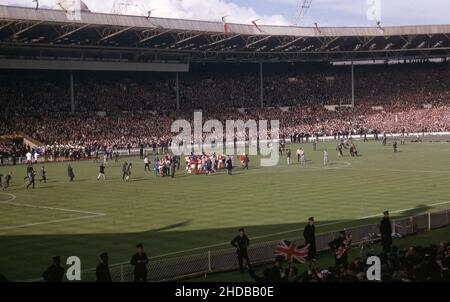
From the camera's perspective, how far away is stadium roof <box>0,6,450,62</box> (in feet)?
227

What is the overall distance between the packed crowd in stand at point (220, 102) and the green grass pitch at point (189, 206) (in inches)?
916

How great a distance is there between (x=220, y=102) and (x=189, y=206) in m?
63.9

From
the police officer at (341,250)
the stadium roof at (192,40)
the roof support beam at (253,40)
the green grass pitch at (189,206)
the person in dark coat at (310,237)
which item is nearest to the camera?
the police officer at (341,250)

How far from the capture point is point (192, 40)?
275 ft

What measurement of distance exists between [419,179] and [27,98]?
51.2 metres

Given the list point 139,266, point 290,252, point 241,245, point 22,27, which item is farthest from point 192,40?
point 139,266

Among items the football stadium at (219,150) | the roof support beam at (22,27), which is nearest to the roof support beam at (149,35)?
the football stadium at (219,150)

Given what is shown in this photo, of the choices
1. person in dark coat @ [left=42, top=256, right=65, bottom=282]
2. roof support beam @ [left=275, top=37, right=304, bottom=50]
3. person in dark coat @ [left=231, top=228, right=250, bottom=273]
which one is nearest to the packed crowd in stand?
roof support beam @ [left=275, top=37, right=304, bottom=50]

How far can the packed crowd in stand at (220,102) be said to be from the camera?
238 feet

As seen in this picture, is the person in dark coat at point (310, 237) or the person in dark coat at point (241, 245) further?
the person in dark coat at point (310, 237)

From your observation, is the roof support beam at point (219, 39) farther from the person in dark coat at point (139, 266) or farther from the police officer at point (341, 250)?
the person in dark coat at point (139, 266)

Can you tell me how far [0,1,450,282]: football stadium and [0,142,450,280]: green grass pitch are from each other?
0.45ft

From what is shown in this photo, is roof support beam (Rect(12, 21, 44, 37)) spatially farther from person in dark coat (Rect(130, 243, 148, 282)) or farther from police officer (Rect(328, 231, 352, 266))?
police officer (Rect(328, 231, 352, 266))

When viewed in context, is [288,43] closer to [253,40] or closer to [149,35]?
[253,40]
